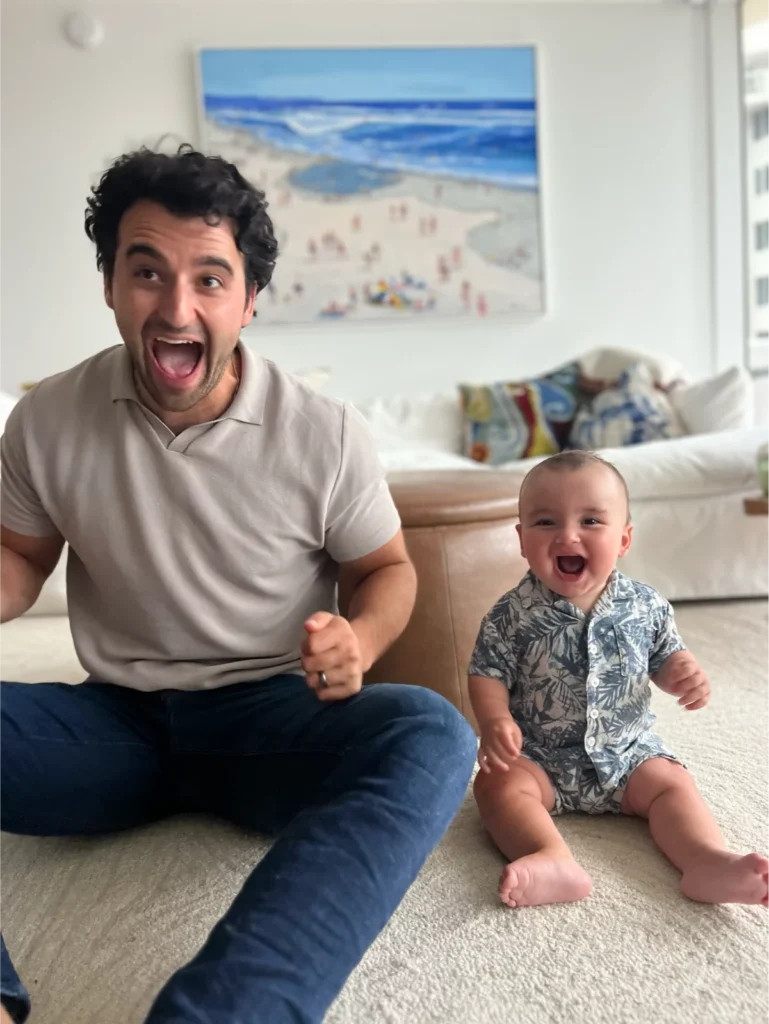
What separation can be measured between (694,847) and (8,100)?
13.0 ft

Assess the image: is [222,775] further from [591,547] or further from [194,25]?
[194,25]

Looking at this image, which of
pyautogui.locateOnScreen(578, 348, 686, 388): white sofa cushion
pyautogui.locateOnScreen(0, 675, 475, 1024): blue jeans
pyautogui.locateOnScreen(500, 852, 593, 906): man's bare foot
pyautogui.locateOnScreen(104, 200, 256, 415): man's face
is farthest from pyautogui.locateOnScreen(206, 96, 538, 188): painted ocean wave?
pyautogui.locateOnScreen(500, 852, 593, 906): man's bare foot

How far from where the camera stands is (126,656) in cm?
120

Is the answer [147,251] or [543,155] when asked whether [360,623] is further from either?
[543,155]

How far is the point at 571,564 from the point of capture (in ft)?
4.17

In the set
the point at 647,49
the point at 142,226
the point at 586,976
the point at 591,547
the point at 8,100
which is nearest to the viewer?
the point at 586,976

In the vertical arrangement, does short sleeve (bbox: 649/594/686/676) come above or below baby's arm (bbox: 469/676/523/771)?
above

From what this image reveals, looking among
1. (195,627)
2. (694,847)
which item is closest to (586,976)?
(694,847)

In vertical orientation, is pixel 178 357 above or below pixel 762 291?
below

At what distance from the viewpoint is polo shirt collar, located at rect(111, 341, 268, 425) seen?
46.4 inches

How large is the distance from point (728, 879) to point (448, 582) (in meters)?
0.69

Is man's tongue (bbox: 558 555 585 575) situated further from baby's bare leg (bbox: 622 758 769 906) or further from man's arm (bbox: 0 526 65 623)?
man's arm (bbox: 0 526 65 623)

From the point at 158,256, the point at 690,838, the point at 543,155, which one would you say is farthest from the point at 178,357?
the point at 543,155

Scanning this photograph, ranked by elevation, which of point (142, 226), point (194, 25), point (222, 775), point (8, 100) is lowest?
point (222, 775)
